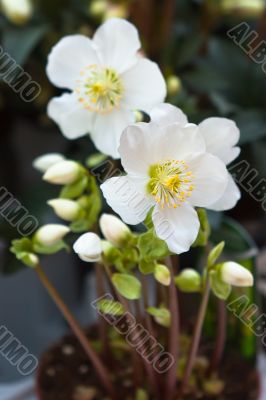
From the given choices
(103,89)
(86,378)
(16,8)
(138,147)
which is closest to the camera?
(138,147)

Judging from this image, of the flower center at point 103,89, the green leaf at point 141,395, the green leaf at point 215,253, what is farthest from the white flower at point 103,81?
the green leaf at point 141,395

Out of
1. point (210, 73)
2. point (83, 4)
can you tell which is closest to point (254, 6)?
point (210, 73)

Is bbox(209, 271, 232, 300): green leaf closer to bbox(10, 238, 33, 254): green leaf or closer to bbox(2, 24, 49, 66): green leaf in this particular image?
bbox(10, 238, 33, 254): green leaf

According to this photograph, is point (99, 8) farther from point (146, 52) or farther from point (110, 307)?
point (110, 307)

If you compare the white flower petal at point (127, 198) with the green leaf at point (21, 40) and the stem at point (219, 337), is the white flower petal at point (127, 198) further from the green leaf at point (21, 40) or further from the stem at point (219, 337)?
the green leaf at point (21, 40)

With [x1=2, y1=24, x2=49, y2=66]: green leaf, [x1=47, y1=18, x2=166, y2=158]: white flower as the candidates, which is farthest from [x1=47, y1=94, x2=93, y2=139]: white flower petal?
[x1=2, y1=24, x2=49, y2=66]: green leaf

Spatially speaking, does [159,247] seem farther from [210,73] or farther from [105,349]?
[210,73]

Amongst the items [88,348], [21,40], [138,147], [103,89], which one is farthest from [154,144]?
[21,40]
